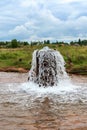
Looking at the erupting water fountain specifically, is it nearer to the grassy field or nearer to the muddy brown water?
the muddy brown water

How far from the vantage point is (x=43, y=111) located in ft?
37.7

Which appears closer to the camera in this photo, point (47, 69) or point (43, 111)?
point (43, 111)

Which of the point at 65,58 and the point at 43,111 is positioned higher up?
the point at 43,111

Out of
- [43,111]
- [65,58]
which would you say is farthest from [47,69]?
[65,58]

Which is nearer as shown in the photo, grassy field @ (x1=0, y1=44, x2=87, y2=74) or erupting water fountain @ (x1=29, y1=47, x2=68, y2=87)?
erupting water fountain @ (x1=29, y1=47, x2=68, y2=87)

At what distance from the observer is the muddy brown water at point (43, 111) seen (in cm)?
966

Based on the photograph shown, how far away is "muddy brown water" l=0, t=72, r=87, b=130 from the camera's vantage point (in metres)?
9.66

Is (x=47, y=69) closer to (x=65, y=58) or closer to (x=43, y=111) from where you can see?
(x=43, y=111)

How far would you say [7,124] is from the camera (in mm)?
9789

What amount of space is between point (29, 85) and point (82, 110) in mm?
6041

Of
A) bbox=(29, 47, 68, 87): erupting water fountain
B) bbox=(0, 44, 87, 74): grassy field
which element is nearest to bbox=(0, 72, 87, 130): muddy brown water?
bbox=(29, 47, 68, 87): erupting water fountain

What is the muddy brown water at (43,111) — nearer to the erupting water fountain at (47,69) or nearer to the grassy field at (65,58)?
the erupting water fountain at (47,69)

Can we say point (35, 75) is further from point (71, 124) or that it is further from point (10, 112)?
point (71, 124)

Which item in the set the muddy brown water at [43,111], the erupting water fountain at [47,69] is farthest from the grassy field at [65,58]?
the muddy brown water at [43,111]
